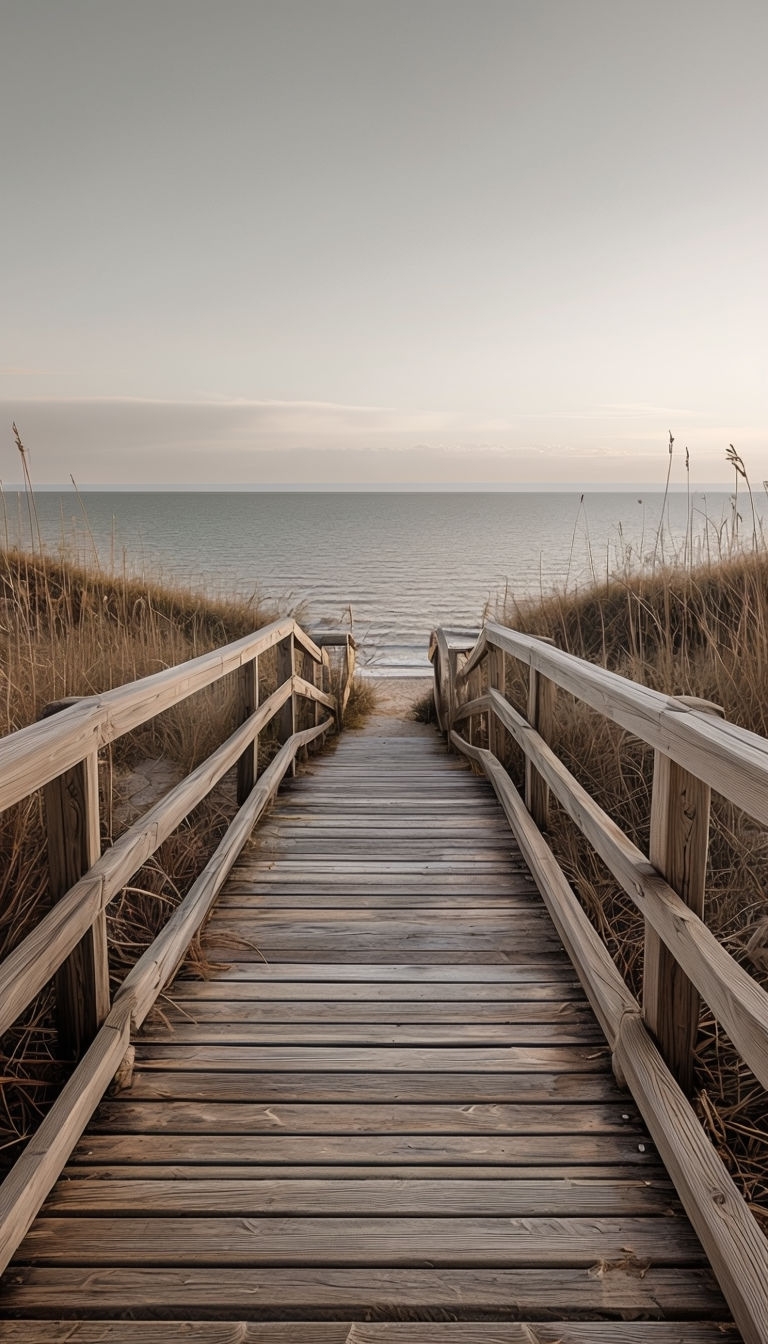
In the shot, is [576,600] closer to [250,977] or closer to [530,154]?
[250,977]

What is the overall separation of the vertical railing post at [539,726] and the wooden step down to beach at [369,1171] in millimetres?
707

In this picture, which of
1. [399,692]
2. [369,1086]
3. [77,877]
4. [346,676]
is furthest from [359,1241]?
[399,692]

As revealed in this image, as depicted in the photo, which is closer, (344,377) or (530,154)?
(530,154)

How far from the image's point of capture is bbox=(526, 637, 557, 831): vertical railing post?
343cm

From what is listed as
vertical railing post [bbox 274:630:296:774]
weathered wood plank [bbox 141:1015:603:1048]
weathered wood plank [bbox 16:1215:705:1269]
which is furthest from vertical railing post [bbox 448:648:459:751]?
weathered wood plank [bbox 16:1215:705:1269]

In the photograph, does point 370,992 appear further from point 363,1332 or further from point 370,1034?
point 363,1332

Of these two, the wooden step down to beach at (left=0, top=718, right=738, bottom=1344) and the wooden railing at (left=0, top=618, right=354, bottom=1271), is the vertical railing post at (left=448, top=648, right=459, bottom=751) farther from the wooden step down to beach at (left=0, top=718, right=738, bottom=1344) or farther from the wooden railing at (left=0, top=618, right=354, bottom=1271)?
the wooden railing at (left=0, top=618, right=354, bottom=1271)

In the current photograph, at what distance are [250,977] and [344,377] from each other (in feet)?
120

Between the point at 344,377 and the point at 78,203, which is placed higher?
the point at 344,377

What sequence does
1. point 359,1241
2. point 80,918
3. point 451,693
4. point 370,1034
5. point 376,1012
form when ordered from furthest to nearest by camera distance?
point 451,693
point 376,1012
point 370,1034
point 80,918
point 359,1241

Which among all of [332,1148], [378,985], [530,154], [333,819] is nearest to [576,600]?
[333,819]

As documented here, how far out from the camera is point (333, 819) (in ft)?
13.6

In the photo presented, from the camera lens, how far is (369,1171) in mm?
1592

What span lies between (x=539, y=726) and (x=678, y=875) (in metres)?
1.79
